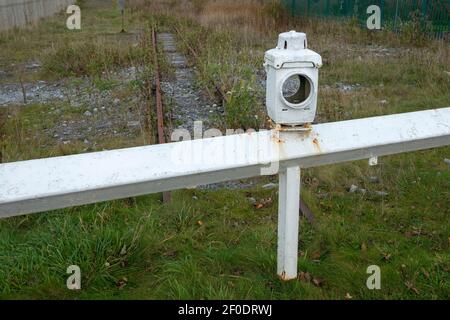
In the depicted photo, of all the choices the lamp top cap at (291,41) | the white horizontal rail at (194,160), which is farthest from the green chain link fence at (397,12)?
the lamp top cap at (291,41)

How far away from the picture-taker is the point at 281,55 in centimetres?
223

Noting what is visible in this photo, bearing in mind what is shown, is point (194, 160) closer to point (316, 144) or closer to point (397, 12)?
point (316, 144)

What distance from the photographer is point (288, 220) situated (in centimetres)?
248

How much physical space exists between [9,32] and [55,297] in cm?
1429

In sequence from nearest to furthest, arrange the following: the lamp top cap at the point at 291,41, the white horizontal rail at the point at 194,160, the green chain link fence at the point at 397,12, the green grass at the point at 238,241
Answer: the white horizontal rail at the point at 194,160 → the lamp top cap at the point at 291,41 → the green grass at the point at 238,241 → the green chain link fence at the point at 397,12

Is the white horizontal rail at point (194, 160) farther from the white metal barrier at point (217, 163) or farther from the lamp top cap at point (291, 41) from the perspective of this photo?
the lamp top cap at point (291, 41)

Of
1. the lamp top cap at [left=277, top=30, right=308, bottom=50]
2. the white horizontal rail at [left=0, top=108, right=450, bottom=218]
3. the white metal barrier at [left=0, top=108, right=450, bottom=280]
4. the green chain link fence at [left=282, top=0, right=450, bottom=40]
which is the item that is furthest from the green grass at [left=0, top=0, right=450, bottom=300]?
the green chain link fence at [left=282, top=0, right=450, bottom=40]

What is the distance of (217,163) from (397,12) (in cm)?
1399

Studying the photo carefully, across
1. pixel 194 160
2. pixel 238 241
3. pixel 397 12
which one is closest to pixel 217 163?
pixel 194 160

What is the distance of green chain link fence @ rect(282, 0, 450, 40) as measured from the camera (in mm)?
12820

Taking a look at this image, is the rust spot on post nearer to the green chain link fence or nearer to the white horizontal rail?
the white horizontal rail

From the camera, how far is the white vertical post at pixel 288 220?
241 centimetres

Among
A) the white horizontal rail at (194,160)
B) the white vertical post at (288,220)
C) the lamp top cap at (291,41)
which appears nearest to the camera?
the white horizontal rail at (194,160)

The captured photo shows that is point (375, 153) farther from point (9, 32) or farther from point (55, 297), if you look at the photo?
point (9, 32)
